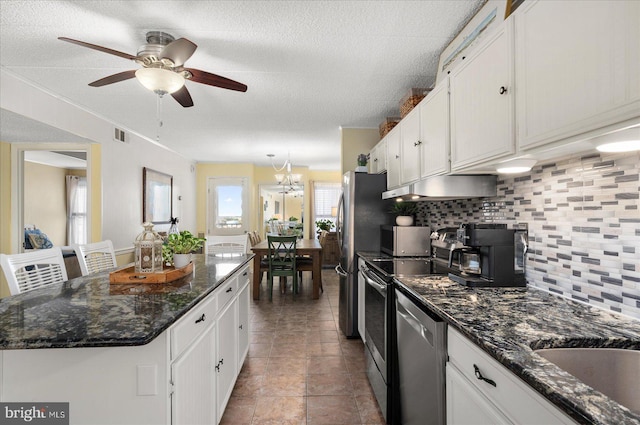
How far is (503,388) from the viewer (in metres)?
0.83

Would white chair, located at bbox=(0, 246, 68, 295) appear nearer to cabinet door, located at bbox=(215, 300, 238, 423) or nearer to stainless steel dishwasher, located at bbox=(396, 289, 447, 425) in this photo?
cabinet door, located at bbox=(215, 300, 238, 423)

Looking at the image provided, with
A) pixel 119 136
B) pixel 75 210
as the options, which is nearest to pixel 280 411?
pixel 119 136

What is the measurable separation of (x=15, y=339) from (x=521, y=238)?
207 centimetres

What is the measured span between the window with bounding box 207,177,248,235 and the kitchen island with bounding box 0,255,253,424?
550 centimetres

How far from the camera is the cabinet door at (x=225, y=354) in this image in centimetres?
170

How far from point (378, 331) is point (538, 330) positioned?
3.86 feet

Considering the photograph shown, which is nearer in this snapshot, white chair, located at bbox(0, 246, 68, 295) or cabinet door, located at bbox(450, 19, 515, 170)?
cabinet door, located at bbox(450, 19, 515, 170)

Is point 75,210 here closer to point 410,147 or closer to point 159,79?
point 159,79

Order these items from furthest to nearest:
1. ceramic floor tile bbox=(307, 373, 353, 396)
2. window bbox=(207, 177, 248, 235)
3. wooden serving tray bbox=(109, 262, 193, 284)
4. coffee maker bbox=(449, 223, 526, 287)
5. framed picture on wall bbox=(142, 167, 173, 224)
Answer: window bbox=(207, 177, 248, 235) → framed picture on wall bbox=(142, 167, 173, 224) → ceramic floor tile bbox=(307, 373, 353, 396) → wooden serving tray bbox=(109, 262, 193, 284) → coffee maker bbox=(449, 223, 526, 287)

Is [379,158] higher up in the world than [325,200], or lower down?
higher up

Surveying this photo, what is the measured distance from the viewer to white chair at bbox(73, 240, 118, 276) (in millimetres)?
2199

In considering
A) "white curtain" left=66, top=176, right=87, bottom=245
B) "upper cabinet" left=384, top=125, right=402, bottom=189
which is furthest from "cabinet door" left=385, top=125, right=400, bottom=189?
"white curtain" left=66, top=176, right=87, bottom=245

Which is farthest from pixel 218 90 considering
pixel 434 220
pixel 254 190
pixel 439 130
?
pixel 254 190

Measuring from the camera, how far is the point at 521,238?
1.55m
